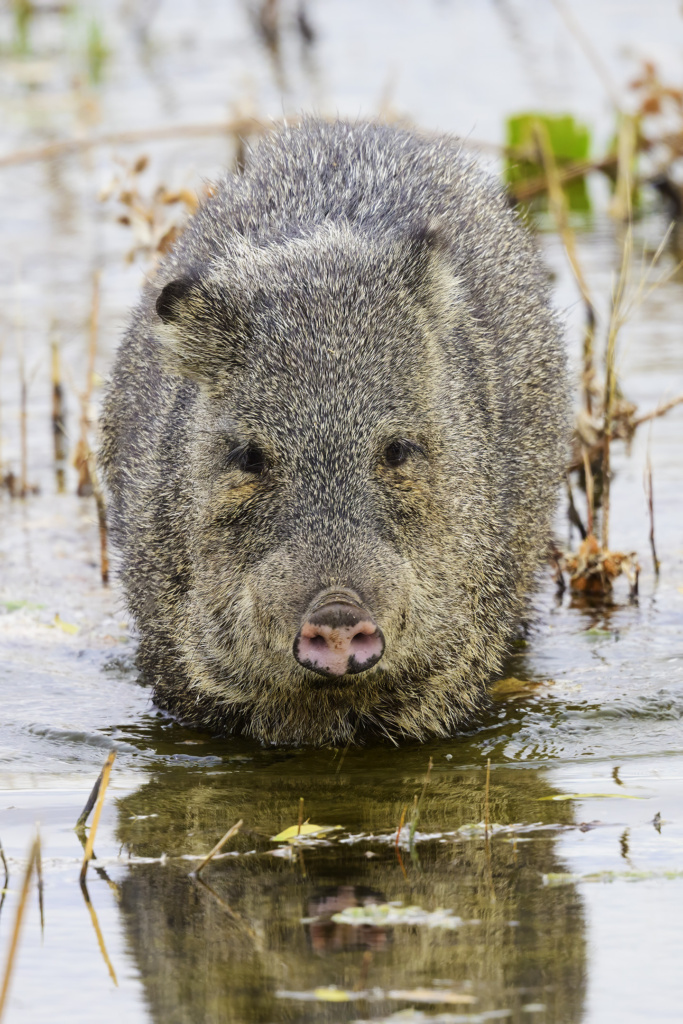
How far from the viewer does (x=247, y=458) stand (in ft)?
17.2

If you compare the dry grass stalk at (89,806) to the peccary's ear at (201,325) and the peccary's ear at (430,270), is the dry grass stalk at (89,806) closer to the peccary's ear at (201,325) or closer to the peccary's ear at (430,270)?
the peccary's ear at (201,325)

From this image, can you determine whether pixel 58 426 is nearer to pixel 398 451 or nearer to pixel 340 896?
pixel 398 451

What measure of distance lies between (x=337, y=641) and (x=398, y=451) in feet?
3.24

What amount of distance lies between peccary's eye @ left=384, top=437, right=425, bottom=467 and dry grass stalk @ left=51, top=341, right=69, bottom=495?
376cm

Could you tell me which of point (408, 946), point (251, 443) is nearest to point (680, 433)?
point (251, 443)

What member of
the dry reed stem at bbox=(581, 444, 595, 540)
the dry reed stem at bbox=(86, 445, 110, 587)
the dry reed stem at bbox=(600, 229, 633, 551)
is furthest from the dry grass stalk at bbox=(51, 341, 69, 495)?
the dry reed stem at bbox=(600, 229, 633, 551)

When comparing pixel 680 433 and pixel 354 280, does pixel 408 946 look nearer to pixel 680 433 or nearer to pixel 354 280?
pixel 354 280

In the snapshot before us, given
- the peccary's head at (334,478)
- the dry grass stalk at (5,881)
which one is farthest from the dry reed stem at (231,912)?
the peccary's head at (334,478)

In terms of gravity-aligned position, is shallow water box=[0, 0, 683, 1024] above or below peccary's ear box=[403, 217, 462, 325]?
below

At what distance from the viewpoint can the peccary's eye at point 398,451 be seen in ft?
17.1

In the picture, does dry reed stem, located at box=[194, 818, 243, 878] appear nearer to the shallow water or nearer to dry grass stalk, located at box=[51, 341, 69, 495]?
the shallow water

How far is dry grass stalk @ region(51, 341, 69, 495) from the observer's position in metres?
8.72

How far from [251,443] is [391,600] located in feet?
2.50

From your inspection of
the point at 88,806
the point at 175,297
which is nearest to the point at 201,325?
the point at 175,297
